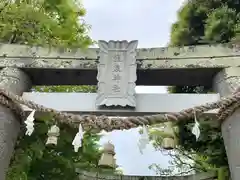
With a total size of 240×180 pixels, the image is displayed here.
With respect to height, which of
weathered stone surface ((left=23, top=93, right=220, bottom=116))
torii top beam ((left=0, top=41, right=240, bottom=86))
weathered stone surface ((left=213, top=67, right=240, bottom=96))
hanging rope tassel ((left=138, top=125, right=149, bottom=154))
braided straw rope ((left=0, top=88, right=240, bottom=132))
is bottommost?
hanging rope tassel ((left=138, top=125, right=149, bottom=154))

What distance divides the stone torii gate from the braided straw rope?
0.47 feet

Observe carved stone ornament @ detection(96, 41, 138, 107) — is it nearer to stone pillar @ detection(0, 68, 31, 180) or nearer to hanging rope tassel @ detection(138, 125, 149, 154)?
hanging rope tassel @ detection(138, 125, 149, 154)

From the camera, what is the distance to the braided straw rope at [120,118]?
3.70 metres

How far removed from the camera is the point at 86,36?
9.63 meters

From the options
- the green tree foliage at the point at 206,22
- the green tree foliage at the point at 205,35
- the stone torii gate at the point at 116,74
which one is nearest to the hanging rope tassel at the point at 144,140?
the stone torii gate at the point at 116,74

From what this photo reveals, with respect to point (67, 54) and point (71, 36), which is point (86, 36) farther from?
point (67, 54)

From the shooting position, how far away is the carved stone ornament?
4203 millimetres

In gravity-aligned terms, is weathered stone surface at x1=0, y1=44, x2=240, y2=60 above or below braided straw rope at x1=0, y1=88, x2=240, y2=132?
above

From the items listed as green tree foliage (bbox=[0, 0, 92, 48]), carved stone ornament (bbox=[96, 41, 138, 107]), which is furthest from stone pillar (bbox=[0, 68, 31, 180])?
green tree foliage (bbox=[0, 0, 92, 48])

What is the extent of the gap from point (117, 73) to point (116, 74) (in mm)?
20

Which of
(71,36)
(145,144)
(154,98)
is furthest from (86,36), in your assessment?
(145,144)

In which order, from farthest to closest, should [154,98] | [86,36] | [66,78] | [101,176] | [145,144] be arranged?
[86,36], [101,176], [66,78], [154,98], [145,144]

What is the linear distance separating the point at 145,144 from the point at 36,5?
5518mm

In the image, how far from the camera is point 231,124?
392 cm
